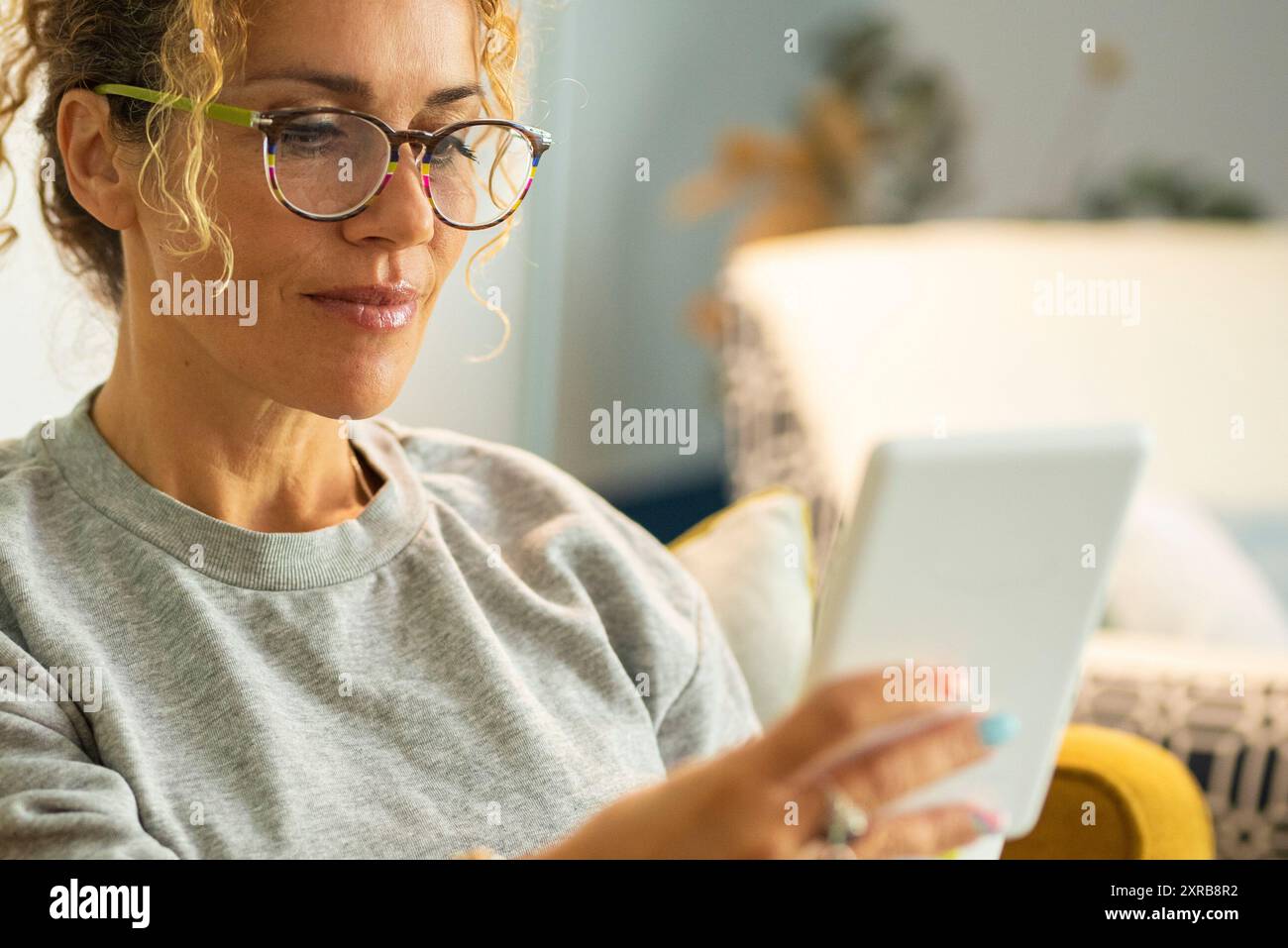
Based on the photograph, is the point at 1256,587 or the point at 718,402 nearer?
the point at 1256,587

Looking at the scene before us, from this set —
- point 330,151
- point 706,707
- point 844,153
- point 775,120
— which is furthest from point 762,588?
point 775,120

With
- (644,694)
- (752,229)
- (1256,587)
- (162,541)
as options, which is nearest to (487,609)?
(644,694)

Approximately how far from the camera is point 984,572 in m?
0.74

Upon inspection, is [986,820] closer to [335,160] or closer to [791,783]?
[791,783]

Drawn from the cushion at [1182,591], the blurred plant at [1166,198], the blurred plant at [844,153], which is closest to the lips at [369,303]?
the cushion at [1182,591]

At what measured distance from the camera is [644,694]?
108 centimetres

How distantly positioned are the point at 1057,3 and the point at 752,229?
1021mm

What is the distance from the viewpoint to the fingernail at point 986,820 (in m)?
0.78

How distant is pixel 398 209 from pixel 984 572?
0.47 meters

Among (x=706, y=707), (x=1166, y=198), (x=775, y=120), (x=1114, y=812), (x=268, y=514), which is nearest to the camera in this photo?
(x=268, y=514)

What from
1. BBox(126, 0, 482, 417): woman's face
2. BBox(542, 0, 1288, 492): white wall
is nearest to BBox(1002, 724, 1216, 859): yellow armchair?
BBox(126, 0, 482, 417): woman's face

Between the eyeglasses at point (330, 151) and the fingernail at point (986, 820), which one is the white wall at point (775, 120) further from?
the fingernail at point (986, 820)

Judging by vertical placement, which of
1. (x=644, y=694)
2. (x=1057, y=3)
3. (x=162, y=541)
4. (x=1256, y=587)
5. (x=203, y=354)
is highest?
(x=1057, y=3)
